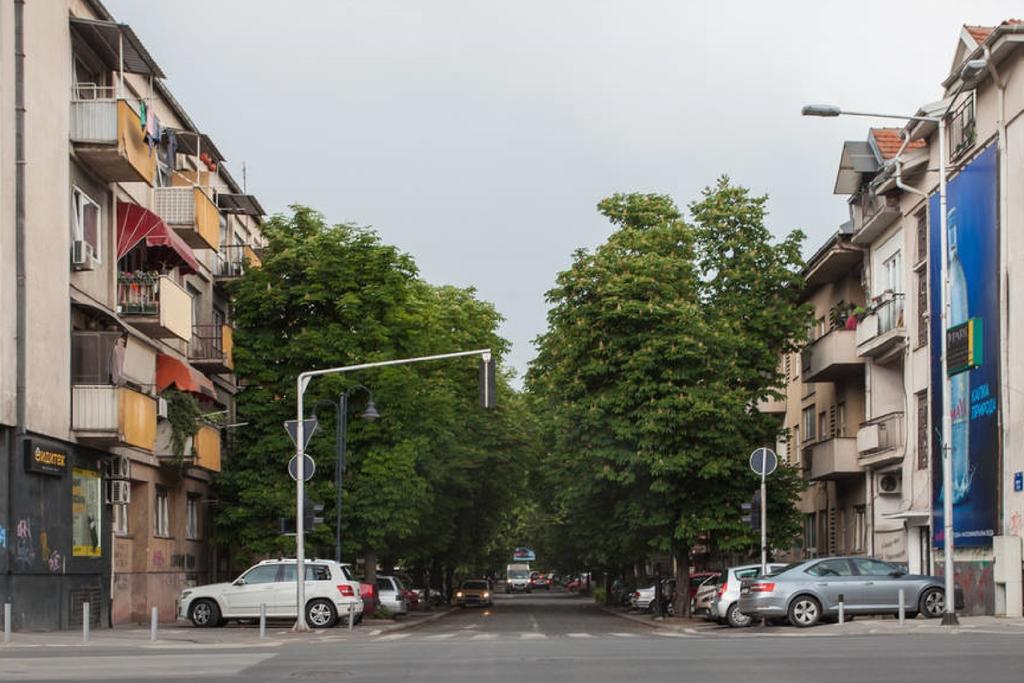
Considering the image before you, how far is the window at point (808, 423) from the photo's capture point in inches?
2229

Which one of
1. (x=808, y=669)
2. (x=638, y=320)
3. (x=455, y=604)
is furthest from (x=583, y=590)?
(x=808, y=669)

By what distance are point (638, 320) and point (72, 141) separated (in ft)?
61.7

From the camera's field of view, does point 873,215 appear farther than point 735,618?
Yes

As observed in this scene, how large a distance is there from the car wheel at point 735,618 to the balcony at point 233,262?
20.3m

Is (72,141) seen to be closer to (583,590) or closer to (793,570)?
(793,570)

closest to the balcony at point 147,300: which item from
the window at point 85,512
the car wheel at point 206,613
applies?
the window at point 85,512

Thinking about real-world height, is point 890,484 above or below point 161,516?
above

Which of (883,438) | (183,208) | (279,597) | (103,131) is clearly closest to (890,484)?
(883,438)

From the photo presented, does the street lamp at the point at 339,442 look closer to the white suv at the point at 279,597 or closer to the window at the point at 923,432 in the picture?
the white suv at the point at 279,597

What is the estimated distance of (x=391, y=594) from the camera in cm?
5231

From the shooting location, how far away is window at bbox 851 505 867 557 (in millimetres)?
48366

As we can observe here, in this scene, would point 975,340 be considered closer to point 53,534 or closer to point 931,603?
point 931,603

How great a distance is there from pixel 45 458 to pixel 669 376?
1983cm

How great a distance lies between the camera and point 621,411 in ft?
151
